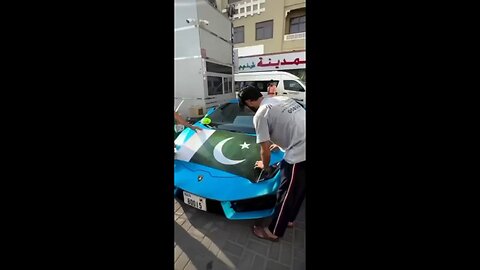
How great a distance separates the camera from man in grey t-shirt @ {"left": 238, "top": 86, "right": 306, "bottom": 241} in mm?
1673

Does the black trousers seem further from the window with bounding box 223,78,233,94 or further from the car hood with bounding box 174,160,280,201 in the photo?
the window with bounding box 223,78,233,94

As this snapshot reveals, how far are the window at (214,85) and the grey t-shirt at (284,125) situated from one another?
4.45m

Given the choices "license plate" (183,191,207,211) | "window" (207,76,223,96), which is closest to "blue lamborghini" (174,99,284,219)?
"license plate" (183,191,207,211)

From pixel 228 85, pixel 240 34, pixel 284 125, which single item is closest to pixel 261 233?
pixel 284 125

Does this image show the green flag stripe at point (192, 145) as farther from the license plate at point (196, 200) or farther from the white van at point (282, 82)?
the white van at point (282, 82)

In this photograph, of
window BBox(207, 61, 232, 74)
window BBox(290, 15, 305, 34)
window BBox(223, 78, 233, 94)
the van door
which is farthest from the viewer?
window BBox(290, 15, 305, 34)

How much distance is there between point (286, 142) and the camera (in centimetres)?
177

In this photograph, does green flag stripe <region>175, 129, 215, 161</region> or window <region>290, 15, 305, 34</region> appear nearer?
green flag stripe <region>175, 129, 215, 161</region>

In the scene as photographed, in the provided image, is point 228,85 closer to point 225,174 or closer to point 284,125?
point 225,174

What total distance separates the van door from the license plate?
7.26 metres
